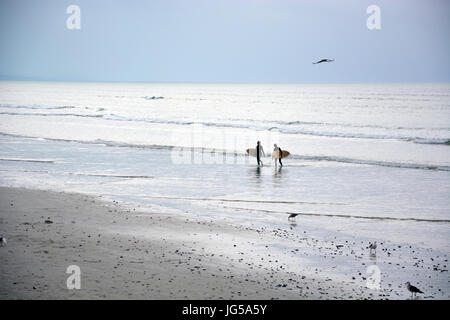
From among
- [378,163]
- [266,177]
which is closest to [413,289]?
[266,177]

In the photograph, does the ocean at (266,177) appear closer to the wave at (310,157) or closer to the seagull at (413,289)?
the wave at (310,157)

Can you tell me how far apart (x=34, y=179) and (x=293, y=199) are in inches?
362

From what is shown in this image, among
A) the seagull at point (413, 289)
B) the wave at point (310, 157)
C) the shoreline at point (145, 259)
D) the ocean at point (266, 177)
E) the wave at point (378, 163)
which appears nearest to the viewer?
the shoreline at point (145, 259)

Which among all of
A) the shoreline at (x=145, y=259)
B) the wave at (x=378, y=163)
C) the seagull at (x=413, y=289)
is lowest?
the seagull at (x=413, y=289)

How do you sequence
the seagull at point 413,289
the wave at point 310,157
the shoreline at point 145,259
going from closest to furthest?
the shoreline at point 145,259 < the seagull at point 413,289 < the wave at point 310,157

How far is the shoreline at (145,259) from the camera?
823 cm

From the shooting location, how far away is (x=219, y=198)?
17.1m

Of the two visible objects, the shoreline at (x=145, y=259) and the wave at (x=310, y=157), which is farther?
the wave at (x=310, y=157)

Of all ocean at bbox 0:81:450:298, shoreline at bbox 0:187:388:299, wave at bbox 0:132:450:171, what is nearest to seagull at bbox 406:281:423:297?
shoreline at bbox 0:187:388:299

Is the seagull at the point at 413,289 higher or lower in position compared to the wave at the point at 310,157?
lower

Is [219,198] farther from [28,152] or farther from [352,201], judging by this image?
[28,152]

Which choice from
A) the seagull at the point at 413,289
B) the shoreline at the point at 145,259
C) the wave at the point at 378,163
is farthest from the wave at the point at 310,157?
→ the seagull at the point at 413,289
